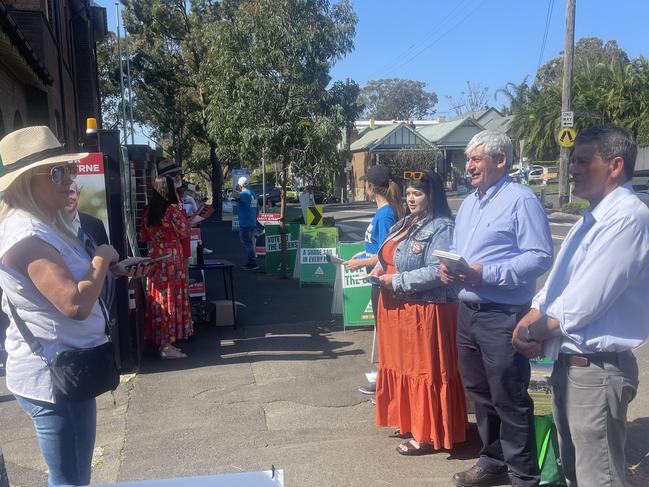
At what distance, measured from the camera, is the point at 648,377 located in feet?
18.1

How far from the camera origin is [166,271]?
6.43 metres

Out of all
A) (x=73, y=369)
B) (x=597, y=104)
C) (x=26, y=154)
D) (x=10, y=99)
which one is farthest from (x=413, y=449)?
(x=597, y=104)

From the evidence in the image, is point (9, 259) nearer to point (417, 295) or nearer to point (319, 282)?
point (417, 295)

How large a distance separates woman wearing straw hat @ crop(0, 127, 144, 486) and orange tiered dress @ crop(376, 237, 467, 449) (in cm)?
209

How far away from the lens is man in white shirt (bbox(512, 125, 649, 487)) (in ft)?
8.34

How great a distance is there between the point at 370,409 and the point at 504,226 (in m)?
2.26

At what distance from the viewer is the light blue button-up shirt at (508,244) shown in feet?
10.9

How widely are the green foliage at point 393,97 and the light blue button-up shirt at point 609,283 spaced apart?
97.8 metres

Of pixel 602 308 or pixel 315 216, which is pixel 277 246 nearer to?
pixel 315 216

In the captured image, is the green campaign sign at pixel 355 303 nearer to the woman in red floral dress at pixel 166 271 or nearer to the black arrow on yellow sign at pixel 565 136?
the woman in red floral dress at pixel 166 271

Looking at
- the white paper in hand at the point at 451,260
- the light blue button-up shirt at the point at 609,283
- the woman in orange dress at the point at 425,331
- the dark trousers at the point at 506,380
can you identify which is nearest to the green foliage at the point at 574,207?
the woman in orange dress at the point at 425,331

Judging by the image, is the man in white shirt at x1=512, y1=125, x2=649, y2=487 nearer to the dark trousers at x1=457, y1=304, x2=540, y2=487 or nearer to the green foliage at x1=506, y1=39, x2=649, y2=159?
the dark trousers at x1=457, y1=304, x2=540, y2=487

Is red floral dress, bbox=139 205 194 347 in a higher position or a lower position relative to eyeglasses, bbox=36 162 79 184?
lower

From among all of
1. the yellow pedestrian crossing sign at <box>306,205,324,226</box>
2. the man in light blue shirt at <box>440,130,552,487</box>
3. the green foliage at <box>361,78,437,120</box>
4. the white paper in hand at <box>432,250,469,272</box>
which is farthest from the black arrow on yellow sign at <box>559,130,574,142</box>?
the green foliage at <box>361,78,437,120</box>
